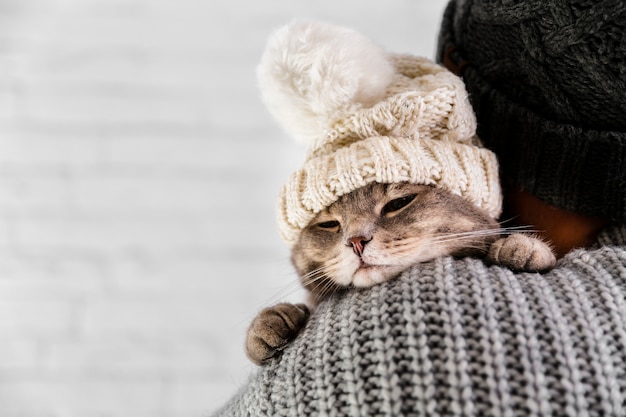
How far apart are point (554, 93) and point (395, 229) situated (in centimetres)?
27

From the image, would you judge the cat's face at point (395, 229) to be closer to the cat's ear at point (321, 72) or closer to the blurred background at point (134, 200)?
the cat's ear at point (321, 72)

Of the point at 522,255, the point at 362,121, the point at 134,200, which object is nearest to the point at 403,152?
the point at 362,121

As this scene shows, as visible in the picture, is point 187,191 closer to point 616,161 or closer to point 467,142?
point 467,142

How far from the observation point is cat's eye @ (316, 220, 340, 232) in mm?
856

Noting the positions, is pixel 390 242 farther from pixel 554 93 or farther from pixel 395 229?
pixel 554 93

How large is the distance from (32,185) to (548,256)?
1122 millimetres

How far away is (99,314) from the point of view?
1.41 m

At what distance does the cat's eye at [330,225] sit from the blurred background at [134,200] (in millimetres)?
→ 534

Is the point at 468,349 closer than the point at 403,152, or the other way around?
the point at 468,349

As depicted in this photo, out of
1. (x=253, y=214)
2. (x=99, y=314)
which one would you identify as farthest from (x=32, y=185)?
(x=253, y=214)

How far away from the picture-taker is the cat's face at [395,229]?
0.78 m

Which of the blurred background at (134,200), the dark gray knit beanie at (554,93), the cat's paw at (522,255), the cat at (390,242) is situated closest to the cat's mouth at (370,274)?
the cat at (390,242)

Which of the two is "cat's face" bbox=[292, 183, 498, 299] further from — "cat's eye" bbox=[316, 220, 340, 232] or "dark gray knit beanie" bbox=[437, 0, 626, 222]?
"dark gray knit beanie" bbox=[437, 0, 626, 222]

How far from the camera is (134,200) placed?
1439 mm
